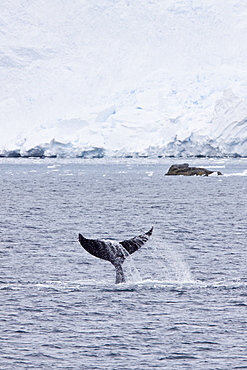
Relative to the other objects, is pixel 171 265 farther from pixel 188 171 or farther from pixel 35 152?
pixel 35 152

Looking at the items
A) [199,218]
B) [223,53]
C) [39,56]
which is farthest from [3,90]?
[199,218]

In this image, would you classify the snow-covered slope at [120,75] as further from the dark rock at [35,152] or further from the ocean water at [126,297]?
the ocean water at [126,297]

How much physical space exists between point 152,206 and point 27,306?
84.9ft

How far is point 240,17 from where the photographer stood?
150 meters

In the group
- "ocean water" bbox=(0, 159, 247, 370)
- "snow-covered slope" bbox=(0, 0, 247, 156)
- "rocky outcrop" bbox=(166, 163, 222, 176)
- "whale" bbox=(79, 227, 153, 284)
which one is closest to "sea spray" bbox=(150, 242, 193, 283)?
"ocean water" bbox=(0, 159, 247, 370)

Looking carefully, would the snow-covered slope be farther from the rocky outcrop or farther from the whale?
the whale

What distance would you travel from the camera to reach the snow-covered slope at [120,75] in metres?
104

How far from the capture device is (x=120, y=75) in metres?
146

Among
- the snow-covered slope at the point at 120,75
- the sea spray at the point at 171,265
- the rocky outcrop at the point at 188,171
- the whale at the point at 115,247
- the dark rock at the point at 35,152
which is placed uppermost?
the whale at the point at 115,247

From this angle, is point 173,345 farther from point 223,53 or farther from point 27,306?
point 223,53

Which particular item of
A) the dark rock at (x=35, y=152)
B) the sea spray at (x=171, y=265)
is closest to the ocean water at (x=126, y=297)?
the sea spray at (x=171, y=265)

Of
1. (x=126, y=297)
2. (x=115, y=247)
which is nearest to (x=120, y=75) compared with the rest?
(x=126, y=297)

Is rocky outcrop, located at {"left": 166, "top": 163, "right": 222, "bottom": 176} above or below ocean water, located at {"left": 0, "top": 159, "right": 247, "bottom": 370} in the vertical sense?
below

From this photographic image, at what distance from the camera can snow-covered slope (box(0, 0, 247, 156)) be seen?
104 metres
